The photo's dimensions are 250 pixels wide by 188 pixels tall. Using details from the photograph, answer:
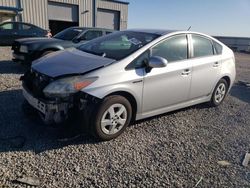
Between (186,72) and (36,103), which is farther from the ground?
(186,72)

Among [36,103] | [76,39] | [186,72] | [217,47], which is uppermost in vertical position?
[217,47]

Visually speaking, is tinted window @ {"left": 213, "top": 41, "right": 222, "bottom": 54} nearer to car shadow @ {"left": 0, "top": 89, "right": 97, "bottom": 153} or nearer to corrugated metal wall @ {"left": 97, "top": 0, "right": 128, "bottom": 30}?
car shadow @ {"left": 0, "top": 89, "right": 97, "bottom": 153}

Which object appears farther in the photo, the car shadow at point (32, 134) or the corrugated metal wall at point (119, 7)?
the corrugated metal wall at point (119, 7)

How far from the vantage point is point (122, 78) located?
11.5 ft

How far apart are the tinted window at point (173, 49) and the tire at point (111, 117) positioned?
101 centimetres

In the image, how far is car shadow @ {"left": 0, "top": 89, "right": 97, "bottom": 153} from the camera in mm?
3314

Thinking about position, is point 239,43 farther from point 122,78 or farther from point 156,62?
point 122,78

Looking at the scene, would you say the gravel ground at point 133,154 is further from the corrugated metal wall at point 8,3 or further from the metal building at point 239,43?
the metal building at point 239,43

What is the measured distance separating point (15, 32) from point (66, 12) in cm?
784

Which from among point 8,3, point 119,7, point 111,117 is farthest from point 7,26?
point 111,117

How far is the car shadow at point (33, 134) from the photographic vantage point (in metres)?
3.31

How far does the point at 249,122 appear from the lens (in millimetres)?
4875

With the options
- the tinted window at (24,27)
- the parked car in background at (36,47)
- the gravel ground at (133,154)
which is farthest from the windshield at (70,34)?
the tinted window at (24,27)

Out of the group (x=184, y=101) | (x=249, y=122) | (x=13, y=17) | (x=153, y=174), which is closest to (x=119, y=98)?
(x=153, y=174)
